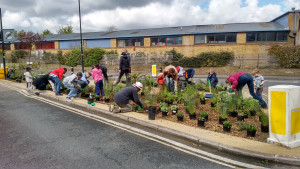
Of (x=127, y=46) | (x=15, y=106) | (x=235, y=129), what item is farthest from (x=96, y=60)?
(x=235, y=129)

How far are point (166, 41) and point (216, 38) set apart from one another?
6.80 metres

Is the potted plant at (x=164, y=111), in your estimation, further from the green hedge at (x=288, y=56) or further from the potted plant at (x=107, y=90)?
the green hedge at (x=288, y=56)

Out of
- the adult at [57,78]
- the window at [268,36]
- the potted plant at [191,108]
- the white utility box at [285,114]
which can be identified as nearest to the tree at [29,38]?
the adult at [57,78]

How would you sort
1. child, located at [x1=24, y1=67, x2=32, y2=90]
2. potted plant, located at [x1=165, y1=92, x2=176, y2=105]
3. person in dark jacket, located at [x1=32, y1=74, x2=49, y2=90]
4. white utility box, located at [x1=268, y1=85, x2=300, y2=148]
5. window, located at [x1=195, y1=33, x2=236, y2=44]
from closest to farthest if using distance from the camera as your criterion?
white utility box, located at [x1=268, y1=85, x2=300, y2=148] → potted plant, located at [x1=165, y1=92, x2=176, y2=105] → person in dark jacket, located at [x1=32, y1=74, x2=49, y2=90] → child, located at [x1=24, y1=67, x2=32, y2=90] → window, located at [x1=195, y1=33, x2=236, y2=44]

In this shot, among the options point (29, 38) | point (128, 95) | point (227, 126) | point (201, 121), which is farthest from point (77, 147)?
point (29, 38)

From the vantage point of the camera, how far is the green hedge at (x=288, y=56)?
23.1 m

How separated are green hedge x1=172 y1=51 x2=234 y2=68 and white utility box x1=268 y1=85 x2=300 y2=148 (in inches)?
892

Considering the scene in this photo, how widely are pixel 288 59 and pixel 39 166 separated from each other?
26119 mm

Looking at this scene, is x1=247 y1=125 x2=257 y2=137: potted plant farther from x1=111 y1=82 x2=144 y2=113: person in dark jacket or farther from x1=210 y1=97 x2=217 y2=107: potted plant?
x1=111 y1=82 x2=144 y2=113: person in dark jacket

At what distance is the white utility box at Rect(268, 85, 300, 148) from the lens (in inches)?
176

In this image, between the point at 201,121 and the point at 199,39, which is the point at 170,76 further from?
the point at 199,39

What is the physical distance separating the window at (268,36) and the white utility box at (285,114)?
2635 cm

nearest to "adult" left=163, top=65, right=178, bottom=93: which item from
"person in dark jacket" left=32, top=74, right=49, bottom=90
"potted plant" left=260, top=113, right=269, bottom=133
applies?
"potted plant" left=260, top=113, right=269, bottom=133

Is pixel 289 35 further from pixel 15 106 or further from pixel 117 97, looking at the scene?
pixel 15 106
